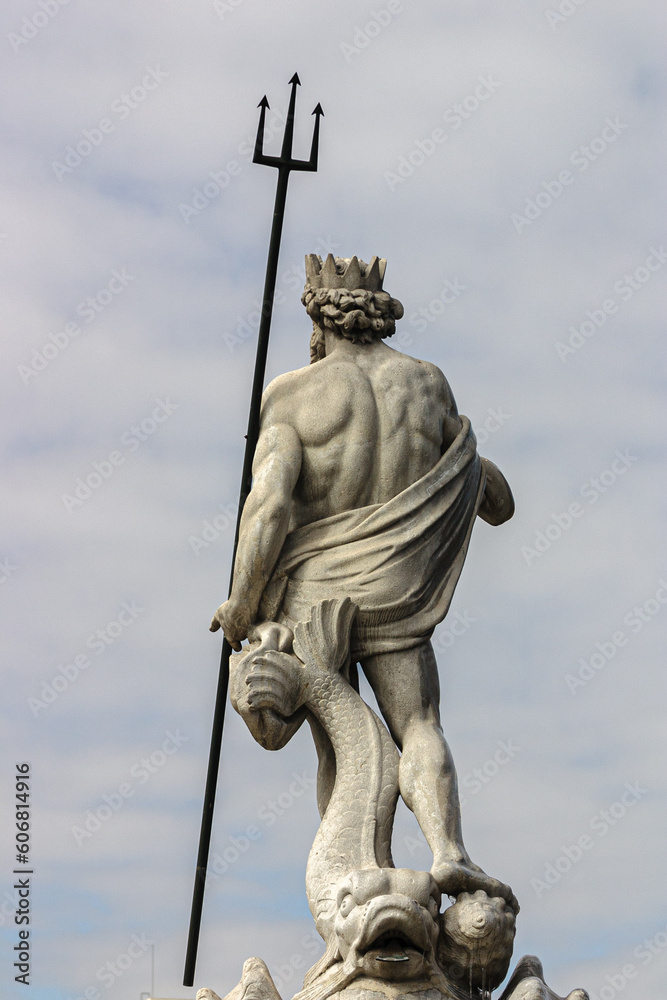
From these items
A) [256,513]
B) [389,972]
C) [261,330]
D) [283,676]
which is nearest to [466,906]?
[389,972]

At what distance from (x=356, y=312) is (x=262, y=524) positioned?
1.39 metres

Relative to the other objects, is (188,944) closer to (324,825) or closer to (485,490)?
(324,825)

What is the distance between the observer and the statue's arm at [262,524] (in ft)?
33.2

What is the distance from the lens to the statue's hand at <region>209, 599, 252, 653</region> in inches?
403

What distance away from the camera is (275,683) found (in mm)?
9906

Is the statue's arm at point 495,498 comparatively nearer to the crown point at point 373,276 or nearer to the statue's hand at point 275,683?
the crown point at point 373,276

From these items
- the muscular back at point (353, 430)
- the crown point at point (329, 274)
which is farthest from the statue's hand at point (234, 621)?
the crown point at point (329, 274)

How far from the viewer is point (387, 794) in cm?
977

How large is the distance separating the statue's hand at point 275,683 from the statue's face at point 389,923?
118 cm

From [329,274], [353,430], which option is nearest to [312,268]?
[329,274]

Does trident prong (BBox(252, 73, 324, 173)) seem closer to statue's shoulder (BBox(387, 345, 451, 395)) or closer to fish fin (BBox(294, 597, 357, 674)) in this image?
statue's shoulder (BBox(387, 345, 451, 395))

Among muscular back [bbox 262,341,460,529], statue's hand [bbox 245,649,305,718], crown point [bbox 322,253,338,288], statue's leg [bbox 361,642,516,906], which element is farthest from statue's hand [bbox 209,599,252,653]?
crown point [bbox 322,253,338,288]

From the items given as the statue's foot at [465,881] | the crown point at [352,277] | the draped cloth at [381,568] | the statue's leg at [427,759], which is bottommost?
the statue's foot at [465,881]

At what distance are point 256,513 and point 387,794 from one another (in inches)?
66.6
